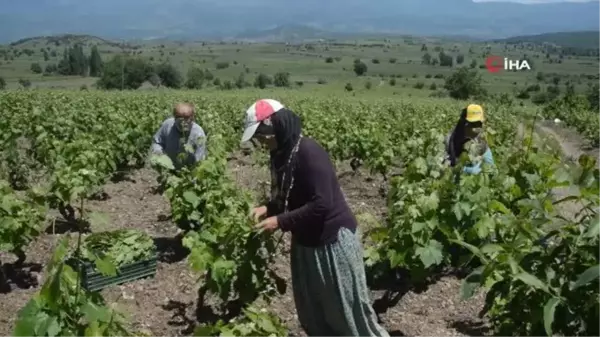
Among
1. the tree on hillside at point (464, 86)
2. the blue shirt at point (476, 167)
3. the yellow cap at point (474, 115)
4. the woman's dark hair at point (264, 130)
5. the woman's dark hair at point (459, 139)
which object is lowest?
the tree on hillside at point (464, 86)

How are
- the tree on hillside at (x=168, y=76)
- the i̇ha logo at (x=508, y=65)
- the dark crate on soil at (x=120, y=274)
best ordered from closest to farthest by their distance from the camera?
the dark crate on soil at (x=120, y=274)
the i̇ha logo at (x=508, y=65)
the tree on hillside at (x=168, y=76)

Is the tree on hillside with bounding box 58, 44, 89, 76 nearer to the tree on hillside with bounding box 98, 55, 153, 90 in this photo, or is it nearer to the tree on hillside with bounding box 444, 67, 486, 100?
the tree on hillside with bounding box 98, 55, 153, 90

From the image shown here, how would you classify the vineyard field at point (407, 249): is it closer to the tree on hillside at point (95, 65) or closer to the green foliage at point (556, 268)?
the green foliage at point (556, 268)

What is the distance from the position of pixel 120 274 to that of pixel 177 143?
1.57 metres

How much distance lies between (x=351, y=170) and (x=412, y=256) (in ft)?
25.5

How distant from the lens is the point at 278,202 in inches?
160

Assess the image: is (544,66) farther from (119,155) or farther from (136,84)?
(119,155)

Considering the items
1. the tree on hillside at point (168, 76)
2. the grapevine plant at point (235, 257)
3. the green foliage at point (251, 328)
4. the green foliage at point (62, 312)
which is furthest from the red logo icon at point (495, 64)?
the tree on hillside at point (168, 76)

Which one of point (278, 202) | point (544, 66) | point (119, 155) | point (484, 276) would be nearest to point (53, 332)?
point (278, 202)

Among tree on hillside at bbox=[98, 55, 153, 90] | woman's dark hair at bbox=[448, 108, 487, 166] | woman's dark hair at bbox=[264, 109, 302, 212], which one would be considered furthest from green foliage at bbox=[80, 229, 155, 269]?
tree on hillside at bbox=[98, 55, 153, 90]

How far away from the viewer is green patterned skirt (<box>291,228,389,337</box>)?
3.98m

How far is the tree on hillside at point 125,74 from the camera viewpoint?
200 feet

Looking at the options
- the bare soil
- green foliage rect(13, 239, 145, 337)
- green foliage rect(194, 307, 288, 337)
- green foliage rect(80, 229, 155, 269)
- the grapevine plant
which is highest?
green foliage rect(13, 239, 145, 337)

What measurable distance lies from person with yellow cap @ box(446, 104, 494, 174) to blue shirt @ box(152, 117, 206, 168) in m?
2.45
